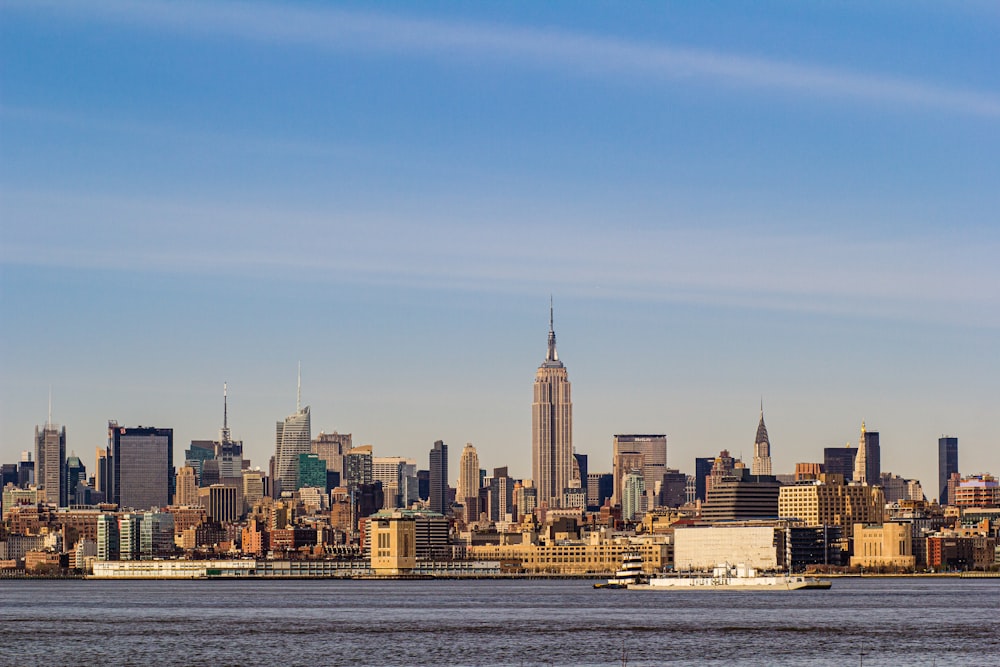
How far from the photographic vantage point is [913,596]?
633ft

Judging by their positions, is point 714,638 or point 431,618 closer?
point 714,638

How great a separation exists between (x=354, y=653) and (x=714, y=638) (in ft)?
70.7

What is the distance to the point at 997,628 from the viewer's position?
4870 inches

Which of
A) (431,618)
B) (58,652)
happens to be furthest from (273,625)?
(58,652)

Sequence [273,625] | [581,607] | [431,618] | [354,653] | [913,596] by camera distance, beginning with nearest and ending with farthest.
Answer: [354,653] < [273,625] < [431,618] < [581,607] < [913,596]

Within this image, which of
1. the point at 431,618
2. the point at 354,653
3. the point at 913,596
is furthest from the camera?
the point at 913,596

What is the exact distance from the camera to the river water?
10088 cm

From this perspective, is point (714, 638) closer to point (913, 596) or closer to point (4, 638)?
point (4, 638)

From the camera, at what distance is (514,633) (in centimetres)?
12150

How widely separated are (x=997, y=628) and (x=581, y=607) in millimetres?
47687

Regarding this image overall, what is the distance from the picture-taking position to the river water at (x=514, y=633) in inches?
3971

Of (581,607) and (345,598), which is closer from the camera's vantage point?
(581,607)

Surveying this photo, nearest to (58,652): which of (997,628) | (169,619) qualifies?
(169,619)

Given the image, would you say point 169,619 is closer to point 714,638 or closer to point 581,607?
point 581,607
